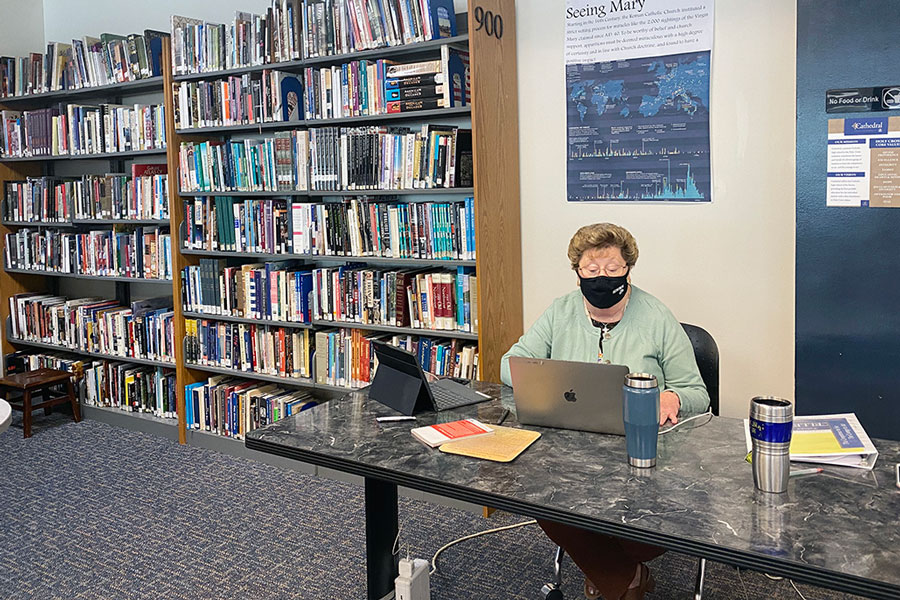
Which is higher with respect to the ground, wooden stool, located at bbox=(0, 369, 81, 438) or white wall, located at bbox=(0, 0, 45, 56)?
white wall, located at bbox=(0, 0, 45, 56)

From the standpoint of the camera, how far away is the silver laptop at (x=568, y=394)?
79.5 inches

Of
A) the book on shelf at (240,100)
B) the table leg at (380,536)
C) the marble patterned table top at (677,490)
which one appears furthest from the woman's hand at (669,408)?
the book on shelf at (240,100)

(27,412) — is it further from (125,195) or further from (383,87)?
(383,87)

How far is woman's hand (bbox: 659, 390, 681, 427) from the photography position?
221cm

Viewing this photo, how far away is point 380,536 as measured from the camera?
241cm

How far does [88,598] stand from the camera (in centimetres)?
288

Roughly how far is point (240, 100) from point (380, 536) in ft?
8.54

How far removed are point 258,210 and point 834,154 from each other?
270 cm

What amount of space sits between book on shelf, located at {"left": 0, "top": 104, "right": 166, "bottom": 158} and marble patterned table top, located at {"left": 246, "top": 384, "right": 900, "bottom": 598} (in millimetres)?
2903

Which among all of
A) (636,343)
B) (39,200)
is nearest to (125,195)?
(39,200)

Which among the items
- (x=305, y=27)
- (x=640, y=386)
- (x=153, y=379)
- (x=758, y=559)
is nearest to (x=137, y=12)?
(x=305, y=27)

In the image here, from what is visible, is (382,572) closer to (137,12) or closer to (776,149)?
(776,149)

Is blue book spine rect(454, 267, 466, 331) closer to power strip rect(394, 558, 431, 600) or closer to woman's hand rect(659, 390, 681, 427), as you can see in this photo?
power strip rect(394, 558, 431, 600)

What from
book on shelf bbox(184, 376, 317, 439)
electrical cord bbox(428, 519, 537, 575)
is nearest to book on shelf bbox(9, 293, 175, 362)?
book on shelf bbox(184, 376, 317, 439)
